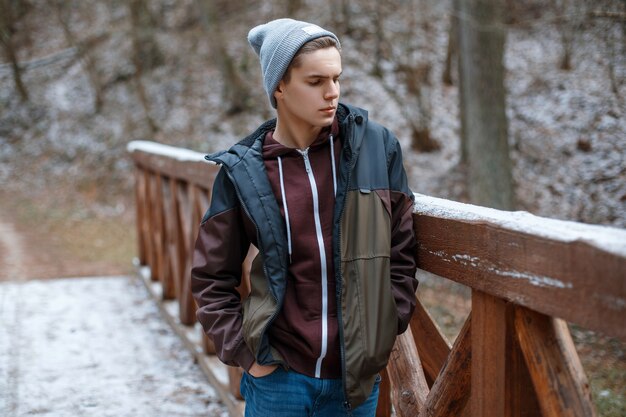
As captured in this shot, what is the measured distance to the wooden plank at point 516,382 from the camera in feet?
6.55

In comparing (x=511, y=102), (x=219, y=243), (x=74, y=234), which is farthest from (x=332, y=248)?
(x=511, y=102)

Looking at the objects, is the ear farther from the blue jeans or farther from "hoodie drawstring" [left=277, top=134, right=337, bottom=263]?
the blue jeans

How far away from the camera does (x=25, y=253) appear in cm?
1144

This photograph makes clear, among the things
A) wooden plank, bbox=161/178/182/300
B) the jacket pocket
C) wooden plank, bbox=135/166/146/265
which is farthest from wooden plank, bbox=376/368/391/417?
wooden plank, bbox=135/166/146/265

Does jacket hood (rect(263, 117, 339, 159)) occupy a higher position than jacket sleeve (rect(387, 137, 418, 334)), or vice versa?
jacket hood (rect(263, 117, 339, 159))

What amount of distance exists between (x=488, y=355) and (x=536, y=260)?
0.40 meters

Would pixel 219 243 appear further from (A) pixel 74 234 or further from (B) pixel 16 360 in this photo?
(A) pixel 74 234

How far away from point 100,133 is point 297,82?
1736 cm

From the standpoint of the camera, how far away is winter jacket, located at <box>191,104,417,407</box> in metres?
2.14

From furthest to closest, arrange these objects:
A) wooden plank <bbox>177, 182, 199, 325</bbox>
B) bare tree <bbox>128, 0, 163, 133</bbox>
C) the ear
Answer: bare tree <bbox>128, 0, 163, 133</bbox>, wooden plank <bbox>177, 182, 199, 325</bbox>, the ear

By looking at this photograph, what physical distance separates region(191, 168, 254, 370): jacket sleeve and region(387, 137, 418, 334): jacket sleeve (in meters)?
0.52

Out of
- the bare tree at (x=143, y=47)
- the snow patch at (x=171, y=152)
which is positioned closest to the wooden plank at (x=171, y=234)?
the snow patch at (x=171, y=152)

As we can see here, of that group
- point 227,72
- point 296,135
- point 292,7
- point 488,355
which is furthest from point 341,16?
point 488,355

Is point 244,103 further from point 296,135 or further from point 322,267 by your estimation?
point 322,267
